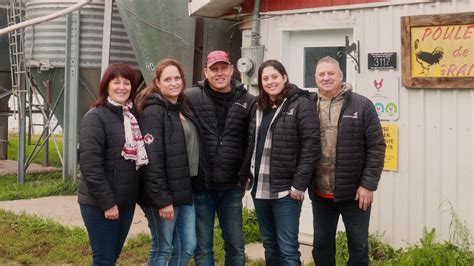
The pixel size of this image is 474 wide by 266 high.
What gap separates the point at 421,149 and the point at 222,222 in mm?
2094

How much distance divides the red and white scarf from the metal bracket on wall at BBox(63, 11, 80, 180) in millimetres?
6023

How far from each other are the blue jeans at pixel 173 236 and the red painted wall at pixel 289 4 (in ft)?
9.30

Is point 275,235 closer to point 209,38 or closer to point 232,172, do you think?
point 232,172

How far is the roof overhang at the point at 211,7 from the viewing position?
6414 millimetres

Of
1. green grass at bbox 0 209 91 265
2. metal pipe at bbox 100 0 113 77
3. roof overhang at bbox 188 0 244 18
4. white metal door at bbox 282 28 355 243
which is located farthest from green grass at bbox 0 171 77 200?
white metal door at bbox 282 28 355 243

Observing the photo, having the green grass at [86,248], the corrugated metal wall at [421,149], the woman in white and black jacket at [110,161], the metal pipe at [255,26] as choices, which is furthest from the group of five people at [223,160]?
the metal pipe at [255,26]

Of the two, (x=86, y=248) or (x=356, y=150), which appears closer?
(x=356, y=150)

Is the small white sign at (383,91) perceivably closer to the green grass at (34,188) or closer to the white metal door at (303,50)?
the white metal door at (303,50)

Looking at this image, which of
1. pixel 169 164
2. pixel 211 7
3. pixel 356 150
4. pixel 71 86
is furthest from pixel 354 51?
pixel 71 86

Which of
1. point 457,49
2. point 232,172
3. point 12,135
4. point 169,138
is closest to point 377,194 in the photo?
point 457,49

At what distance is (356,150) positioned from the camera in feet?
13.0

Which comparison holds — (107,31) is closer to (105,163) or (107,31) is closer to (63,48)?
(63,48)

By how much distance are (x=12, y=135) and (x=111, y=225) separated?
2348 cm

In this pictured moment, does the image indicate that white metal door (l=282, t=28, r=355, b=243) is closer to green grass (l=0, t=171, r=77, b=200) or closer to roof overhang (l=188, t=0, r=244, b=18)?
roof overhang (l=188, t=0, r=244, b=18)
